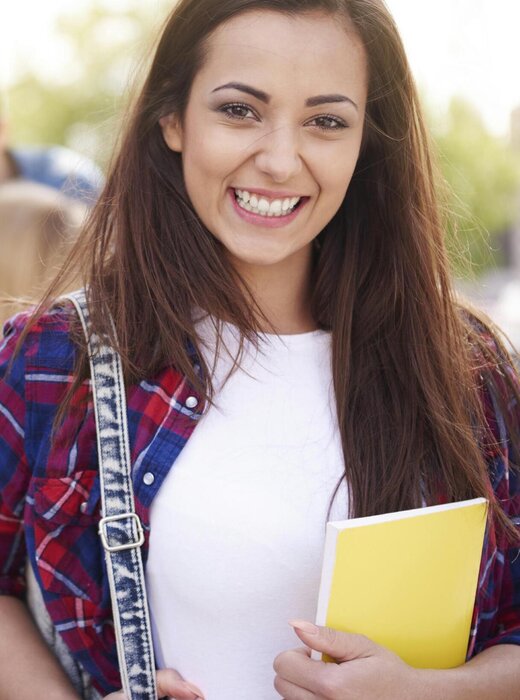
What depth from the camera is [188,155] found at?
175cm

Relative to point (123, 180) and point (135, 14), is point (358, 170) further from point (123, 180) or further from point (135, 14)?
point (135, 14)

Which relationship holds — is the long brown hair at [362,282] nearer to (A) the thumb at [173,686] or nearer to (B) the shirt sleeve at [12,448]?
(B) the shirt sleeve at [12,448]

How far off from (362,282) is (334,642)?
0.81 metres

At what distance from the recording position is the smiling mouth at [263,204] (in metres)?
1.71

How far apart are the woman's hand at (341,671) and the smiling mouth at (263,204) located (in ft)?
2.42

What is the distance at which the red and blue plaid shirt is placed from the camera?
64.8 inches

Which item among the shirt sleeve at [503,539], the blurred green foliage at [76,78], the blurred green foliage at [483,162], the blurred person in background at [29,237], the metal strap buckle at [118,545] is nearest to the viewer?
the metal strap buckle at [118,545]

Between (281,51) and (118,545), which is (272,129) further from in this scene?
(118,545)

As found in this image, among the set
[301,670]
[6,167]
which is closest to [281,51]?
[301,670]

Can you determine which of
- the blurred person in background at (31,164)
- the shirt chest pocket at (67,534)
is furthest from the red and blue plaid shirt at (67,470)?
the blurred person in background at (31,164)

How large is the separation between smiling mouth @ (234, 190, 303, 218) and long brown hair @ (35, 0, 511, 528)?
133 millimetres

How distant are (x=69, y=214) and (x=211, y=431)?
1575 millimetres

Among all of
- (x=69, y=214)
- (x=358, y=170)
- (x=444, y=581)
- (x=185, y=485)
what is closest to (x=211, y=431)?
(x=185, y=485)

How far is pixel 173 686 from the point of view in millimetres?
1591
